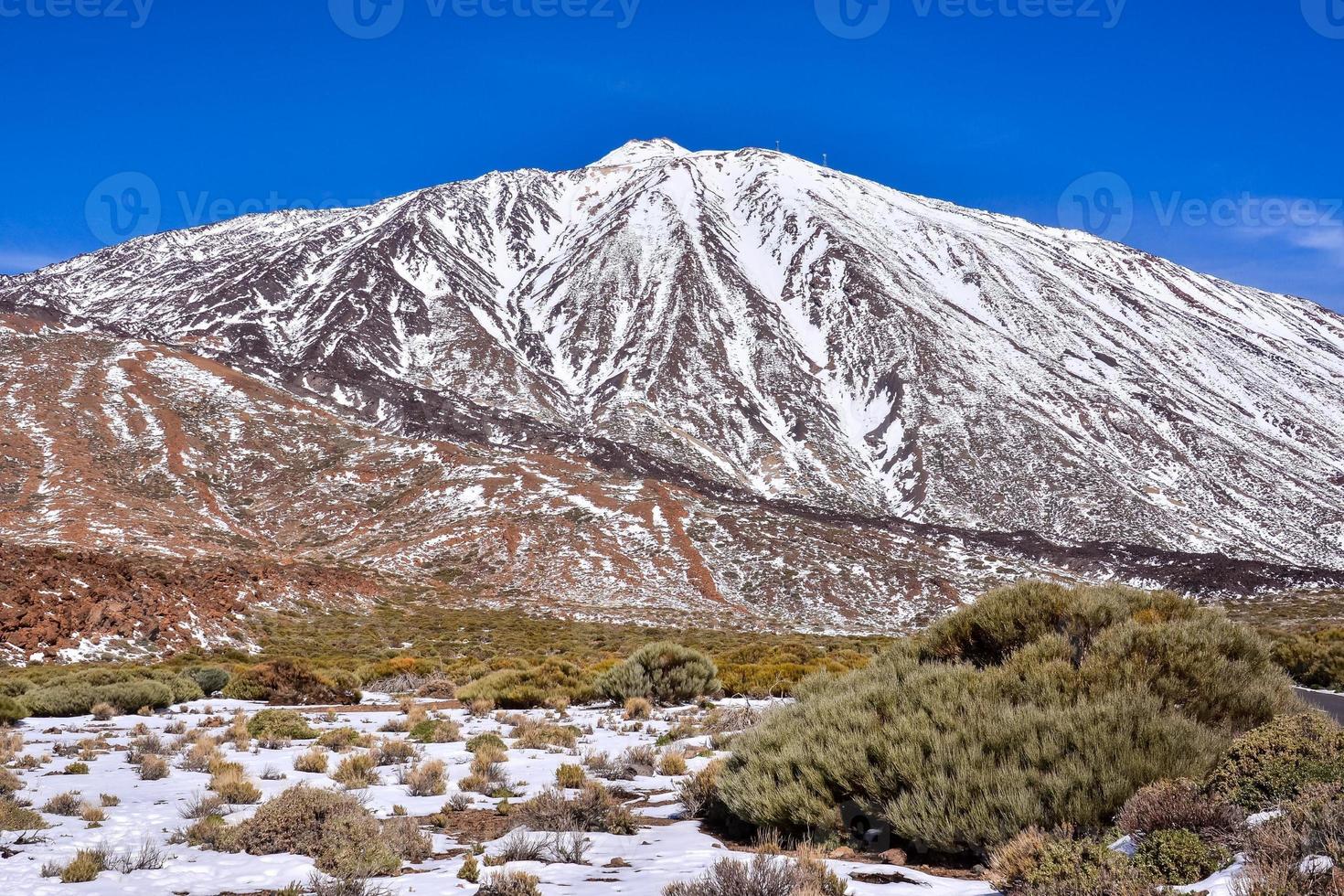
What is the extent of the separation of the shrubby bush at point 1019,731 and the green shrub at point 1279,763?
0.36 metres

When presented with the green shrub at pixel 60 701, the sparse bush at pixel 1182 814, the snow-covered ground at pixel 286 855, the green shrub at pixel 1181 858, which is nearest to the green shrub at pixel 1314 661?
the snow-covered ground at pixel 286 855

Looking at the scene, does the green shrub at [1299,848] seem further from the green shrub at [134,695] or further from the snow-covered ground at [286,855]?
the green shrub at [134,695]

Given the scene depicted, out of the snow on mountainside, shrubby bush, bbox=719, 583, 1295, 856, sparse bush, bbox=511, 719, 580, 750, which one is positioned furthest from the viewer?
the snow on mountainside

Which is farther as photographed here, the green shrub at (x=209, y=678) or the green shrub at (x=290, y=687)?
the green shrub at (x=209, y=678)

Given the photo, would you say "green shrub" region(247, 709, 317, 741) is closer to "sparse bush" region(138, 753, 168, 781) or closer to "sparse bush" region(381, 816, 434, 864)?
"sparse bush" region(138, 753, 168, 781)

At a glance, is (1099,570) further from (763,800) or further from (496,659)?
(763,800)

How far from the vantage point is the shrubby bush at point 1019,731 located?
20.2 feet

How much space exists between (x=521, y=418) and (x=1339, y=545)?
109 m

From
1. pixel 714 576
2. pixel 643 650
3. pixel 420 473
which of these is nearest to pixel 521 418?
pixel 420 473

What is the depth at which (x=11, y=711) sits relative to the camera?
13438 millimetres

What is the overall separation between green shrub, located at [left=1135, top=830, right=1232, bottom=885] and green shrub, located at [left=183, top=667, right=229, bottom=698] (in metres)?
18.3

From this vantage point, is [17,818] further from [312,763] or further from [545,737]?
[545,737]

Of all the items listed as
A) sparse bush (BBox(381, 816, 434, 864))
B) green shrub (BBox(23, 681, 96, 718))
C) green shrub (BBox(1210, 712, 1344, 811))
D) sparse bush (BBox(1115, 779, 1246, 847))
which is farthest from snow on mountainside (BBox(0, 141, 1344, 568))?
sparse bush (BBox(1115, 779, 1246, 847))

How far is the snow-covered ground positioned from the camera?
6.20 m
